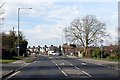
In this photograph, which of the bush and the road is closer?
the road

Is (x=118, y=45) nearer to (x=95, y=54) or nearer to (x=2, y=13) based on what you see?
(x=95, y=54)

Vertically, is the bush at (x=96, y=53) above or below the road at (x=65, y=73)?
above

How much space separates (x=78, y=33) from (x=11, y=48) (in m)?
25.1

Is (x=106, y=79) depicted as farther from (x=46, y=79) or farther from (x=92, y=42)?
(x=92, y=42)

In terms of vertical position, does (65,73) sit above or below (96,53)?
below

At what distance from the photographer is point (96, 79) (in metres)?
23.2

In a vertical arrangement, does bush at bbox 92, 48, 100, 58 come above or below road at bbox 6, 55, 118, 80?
above

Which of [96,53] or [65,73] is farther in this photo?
[96,53]

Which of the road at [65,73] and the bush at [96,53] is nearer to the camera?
the road at [65,73]

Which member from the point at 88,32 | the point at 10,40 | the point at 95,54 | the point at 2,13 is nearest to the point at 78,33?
the point at 88,32

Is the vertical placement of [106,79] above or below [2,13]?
below

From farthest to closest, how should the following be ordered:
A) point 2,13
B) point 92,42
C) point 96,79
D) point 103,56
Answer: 1. point 92,42
2. point 103,56
3. point 2,13
4. point 96,79

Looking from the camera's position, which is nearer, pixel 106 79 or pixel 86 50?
pixel 106 79

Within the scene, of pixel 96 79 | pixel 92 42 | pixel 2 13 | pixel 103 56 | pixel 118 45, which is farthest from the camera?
pixel 92 42
